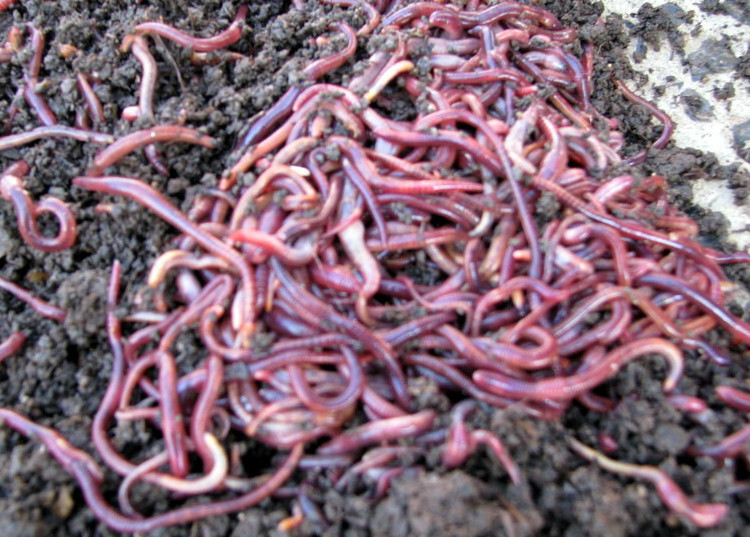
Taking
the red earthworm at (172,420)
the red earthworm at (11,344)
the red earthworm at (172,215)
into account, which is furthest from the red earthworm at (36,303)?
the red earthworm at (172,420)

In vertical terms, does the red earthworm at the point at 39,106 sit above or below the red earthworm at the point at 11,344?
above

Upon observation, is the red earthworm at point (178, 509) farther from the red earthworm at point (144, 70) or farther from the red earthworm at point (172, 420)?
the red earthworm at point (144, 70)

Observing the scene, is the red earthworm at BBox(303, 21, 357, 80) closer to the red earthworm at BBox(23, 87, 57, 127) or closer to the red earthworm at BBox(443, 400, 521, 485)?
the red earthworm at BBox(23, 87, 57, 127)

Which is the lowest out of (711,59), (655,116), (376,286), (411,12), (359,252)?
(376,286)

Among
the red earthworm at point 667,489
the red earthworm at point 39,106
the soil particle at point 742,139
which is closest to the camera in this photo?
the red earthworm at point 667,489

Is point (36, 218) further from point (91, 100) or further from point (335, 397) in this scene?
point (335, 397)

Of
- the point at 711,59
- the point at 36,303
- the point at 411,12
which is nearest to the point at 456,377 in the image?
the point at 36,303
